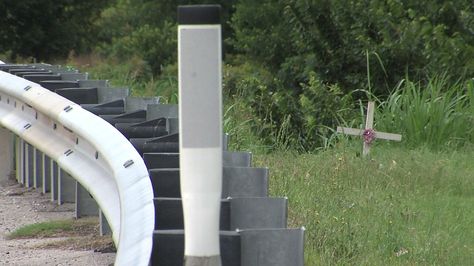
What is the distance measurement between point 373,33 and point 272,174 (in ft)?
25.5

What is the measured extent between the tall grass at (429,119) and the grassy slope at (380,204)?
0.96m

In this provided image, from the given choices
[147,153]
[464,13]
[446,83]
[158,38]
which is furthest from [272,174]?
[158,38]

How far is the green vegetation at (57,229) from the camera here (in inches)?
268

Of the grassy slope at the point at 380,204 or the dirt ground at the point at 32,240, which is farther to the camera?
the dirt ground at the point at 32,240

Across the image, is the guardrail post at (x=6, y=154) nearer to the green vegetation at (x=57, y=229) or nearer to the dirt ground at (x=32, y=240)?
the dirt ground at (x=32, y=240)

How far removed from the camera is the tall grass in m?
10.4

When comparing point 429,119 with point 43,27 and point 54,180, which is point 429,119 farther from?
point 43,27

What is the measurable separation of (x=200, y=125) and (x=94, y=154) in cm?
279

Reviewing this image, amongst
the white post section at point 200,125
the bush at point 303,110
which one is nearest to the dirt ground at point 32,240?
the white post section at point 200,125

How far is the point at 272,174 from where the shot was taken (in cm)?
747

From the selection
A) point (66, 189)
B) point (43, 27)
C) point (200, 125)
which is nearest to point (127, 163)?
point (200, 125)

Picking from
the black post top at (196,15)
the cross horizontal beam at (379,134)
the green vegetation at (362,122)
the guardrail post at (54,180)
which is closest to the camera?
the black post top at (196,15)

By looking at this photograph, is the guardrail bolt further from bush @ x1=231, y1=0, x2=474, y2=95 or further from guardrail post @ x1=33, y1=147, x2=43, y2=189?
bush @ x1=231, y1=0, x2=474, y2=95

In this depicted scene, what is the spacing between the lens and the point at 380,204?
6.61m
